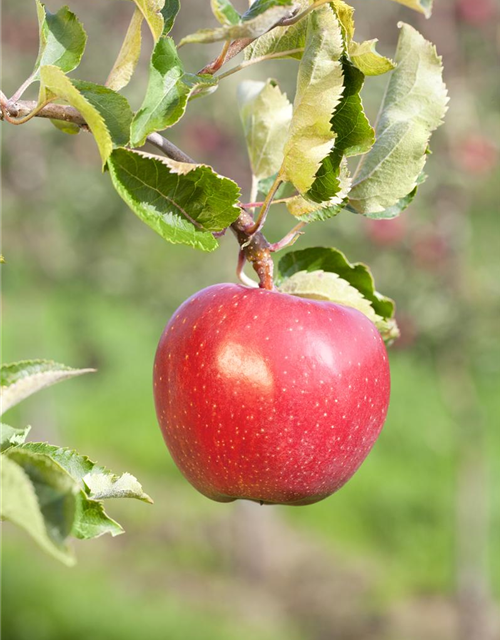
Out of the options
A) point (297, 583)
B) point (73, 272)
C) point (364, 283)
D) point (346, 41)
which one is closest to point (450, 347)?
point (73, 272)

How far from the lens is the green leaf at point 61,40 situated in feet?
2.38

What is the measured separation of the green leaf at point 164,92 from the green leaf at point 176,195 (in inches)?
0.9

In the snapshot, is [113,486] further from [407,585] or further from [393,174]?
[407,585]

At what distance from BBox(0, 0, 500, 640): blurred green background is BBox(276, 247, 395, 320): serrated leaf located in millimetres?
2311

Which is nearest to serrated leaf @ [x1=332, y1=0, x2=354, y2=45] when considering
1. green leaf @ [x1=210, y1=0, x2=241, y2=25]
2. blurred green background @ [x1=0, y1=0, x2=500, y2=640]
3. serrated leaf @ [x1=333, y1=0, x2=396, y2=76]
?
serrated leaf @ [x1=333, y1=0, x2=396, y2=76]

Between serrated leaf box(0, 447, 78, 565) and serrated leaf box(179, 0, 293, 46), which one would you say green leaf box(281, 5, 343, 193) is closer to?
serrated leaf box(179, 0, 293, 46)

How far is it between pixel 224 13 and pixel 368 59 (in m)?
0.16

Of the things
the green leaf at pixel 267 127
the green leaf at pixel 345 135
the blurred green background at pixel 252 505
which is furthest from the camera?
the blurred green background at pixel 252 505

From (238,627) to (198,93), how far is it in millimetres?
3839

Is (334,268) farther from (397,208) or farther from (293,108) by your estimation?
(293,108)

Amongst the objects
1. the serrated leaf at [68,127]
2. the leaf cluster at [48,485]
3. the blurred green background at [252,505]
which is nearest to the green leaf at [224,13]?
the serrated leaf at [68,127]

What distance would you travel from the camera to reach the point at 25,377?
692 millimetres

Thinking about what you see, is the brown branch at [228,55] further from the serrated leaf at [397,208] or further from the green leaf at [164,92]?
the serrated leaf at [397,208]

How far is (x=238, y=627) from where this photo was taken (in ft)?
13.5
